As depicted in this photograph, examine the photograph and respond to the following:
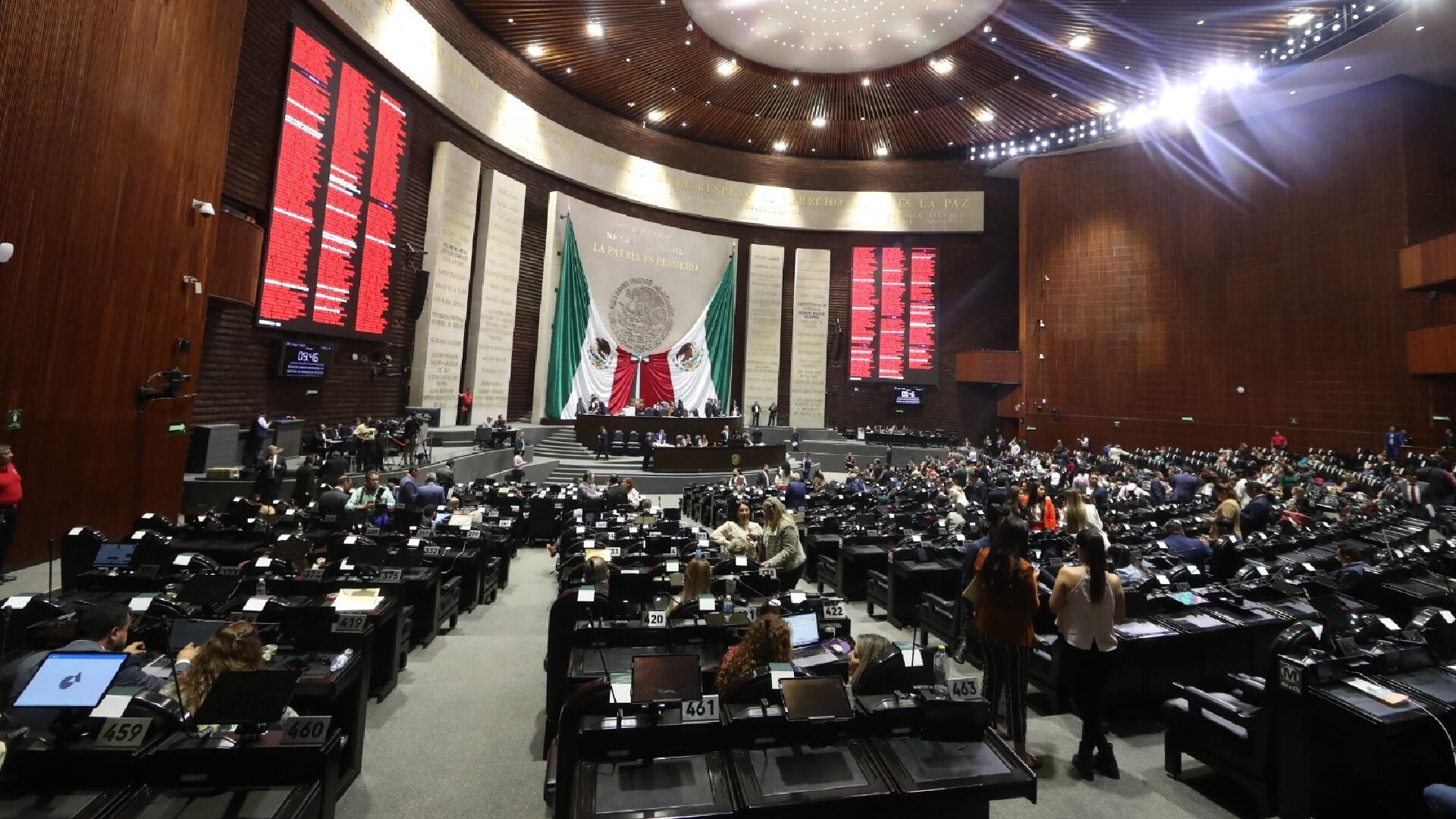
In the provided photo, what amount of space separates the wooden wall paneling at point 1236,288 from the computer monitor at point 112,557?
22.6 metres

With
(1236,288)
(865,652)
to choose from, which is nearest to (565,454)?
(865,652)

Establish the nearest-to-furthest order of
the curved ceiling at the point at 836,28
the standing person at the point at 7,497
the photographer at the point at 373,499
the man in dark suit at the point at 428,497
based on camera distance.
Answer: the standing person at the point at 7,497 → the photographer at the point at 373,499 → the man in dark suit at the point at 428,497 → the curved ceiling at the point at 836,28

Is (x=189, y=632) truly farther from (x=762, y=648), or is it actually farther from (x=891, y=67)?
(x=891, y=67)

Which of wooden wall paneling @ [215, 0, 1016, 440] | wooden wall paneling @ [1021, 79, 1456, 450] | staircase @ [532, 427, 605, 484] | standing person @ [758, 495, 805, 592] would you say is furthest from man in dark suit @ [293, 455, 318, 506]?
wooden wall paneling @ [1021, 79, 1456, 450]

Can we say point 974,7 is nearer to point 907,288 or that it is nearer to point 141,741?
point 907,288

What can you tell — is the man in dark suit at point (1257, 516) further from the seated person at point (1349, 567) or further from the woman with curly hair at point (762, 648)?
the woman with curly hair at point (762, 648)

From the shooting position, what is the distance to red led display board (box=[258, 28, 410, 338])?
11.5 metres

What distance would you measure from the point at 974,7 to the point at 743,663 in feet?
58.0

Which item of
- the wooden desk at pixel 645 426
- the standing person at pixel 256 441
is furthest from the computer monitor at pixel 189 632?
the wooden desk at pixel 645 426

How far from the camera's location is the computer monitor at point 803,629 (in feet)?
11.4

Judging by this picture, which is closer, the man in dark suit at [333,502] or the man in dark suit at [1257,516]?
the man in dark suit at [333,502]

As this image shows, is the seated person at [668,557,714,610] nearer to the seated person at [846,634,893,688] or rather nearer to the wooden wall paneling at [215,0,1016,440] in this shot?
the seated person at [846,634,893,688]

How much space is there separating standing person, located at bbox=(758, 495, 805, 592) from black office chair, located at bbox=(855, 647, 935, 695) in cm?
279

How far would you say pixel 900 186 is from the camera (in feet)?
80.2
